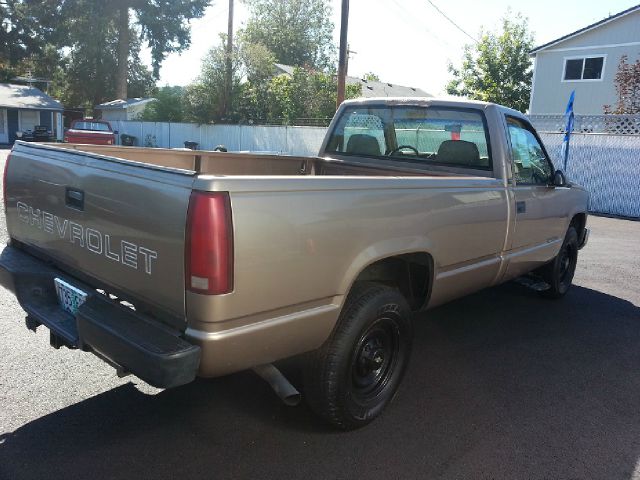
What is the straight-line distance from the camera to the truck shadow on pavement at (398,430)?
8.98ft

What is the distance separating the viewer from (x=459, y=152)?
14.6 feet

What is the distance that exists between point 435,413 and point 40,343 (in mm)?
2838

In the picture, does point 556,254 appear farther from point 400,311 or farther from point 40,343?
point 40,343

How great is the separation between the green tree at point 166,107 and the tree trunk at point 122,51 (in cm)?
903

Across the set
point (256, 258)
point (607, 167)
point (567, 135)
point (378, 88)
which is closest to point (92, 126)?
point (567, 135)

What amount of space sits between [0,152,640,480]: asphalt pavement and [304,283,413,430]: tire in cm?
16

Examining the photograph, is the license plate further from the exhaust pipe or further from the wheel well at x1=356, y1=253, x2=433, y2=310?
the wheel well at x1=356, y1=253, x2=433, y2=310

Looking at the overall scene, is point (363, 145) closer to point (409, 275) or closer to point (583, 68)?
point (409, 275)

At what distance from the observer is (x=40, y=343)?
400 cm

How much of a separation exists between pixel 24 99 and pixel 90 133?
Result: 20383 millimetres

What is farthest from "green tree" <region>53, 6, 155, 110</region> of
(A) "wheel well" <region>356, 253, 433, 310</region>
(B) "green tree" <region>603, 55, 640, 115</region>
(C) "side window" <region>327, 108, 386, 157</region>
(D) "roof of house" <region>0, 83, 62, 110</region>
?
(A) "wheel well" <region>356, 253, 433, 310</region>

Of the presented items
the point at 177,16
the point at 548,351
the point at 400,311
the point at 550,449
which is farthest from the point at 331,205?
the point at 177,16

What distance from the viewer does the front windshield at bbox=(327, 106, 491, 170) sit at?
14.5 ft

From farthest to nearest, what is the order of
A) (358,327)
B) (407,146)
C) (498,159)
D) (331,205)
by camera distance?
(407,146) < (498,159) < (358,327) < (331,205)
